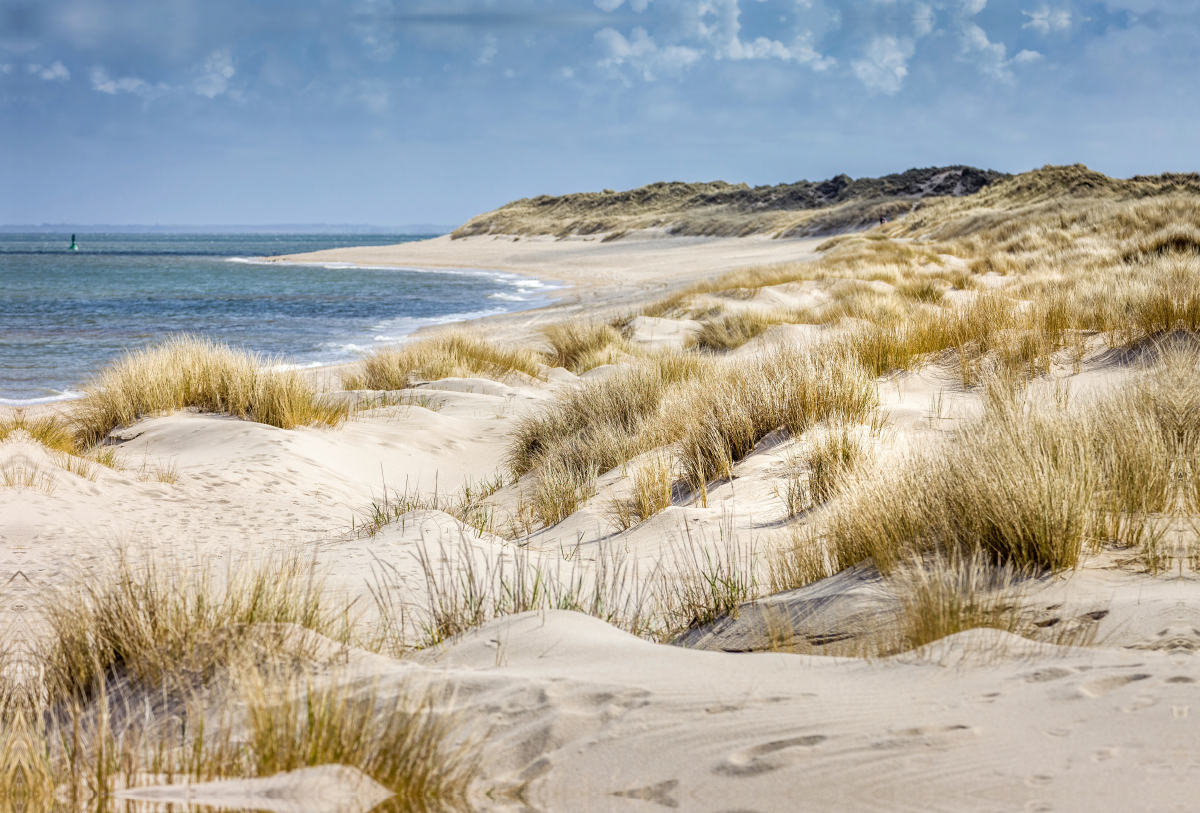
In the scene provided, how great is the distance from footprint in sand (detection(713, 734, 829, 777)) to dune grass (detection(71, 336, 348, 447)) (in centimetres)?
595

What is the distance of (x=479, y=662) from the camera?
2242mm

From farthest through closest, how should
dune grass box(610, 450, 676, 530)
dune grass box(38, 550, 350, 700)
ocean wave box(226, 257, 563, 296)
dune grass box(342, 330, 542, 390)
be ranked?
ocean wave box(226, 257, 563, 296) → dune grass box(342, 330, 542, 390) → dune grass box(610, 450, 676, 530) → dune grass box(38, 550, 350, 700)

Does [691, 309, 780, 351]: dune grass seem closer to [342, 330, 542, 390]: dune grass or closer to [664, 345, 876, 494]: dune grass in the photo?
[342, 330, 542, 390]: dune grass

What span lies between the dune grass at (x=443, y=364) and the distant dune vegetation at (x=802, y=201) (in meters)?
29.3

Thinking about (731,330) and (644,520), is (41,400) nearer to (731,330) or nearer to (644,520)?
(731,330)

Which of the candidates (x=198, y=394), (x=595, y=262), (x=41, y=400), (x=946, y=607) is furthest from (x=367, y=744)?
(x=595, y=262)

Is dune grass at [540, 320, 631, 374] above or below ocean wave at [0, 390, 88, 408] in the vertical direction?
above

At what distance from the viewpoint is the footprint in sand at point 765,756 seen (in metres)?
1.61

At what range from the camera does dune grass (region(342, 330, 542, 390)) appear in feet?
31.8

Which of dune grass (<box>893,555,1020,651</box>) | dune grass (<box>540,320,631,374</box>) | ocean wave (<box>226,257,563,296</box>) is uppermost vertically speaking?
ocean wave (<box>226,257,563,296</box>)

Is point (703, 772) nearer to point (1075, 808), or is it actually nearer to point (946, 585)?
point (1075, 808)

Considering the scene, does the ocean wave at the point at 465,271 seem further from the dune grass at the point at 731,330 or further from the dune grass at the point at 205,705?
the dune grass at the point at 205,705

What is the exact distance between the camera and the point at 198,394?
7328mm

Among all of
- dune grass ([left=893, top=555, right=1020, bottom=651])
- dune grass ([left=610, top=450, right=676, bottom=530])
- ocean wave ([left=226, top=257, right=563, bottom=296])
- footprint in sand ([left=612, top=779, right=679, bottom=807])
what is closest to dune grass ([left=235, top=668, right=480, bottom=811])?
footprint in sand ([left=612, top=779, right=679, bottom=807])
